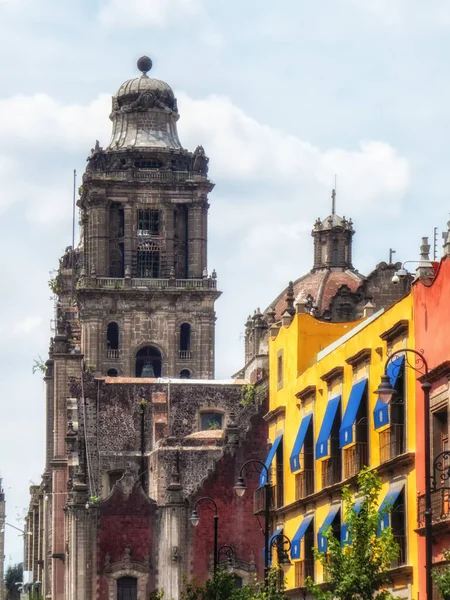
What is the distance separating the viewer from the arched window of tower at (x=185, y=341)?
127250 mm

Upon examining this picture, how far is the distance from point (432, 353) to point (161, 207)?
271ft

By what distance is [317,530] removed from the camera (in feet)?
192

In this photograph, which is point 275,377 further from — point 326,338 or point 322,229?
point 322,229

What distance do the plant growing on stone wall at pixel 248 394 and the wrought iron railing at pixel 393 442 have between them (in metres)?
46.6

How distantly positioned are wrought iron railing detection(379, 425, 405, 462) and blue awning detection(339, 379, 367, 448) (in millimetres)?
2085

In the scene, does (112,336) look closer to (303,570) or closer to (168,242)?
(168,242)

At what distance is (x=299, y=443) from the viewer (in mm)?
60438

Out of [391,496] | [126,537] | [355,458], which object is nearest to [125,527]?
[126,537]

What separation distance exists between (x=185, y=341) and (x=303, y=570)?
68072mm

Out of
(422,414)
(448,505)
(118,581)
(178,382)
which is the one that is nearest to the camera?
(448,505)

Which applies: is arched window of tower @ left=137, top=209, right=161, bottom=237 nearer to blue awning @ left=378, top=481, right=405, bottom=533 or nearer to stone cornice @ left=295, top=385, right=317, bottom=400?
stone cornice @ left=295, top=385, right=317, bottom=400

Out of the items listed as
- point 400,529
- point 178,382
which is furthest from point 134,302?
Answer: point 400,529

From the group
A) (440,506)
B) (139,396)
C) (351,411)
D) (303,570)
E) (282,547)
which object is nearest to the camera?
(440,506)

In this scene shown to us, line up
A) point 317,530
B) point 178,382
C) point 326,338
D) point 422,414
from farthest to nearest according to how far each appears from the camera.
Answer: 1. point 178,382
2. point 326,338
3. point 317,530
4. point 422,414
